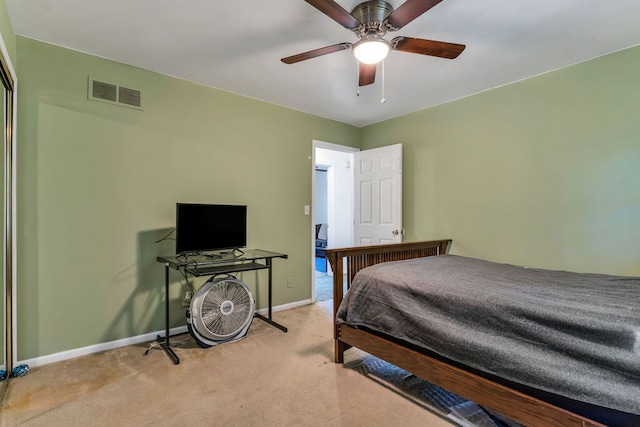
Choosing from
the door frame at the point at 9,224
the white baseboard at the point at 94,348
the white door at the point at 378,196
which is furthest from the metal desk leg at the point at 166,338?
the white door at the point at 378,196

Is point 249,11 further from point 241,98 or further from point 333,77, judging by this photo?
point 241,98

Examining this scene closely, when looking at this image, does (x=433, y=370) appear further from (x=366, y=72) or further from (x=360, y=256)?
(x=366, y=72)

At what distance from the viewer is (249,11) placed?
2012mm

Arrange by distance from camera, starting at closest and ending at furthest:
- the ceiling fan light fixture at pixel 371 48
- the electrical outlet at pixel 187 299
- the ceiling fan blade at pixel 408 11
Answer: the ceiling fan blade at pixel 408 11 → the ceiling fan light fixture at pixel 371 48 → the electrical outlet at pixel 187 299

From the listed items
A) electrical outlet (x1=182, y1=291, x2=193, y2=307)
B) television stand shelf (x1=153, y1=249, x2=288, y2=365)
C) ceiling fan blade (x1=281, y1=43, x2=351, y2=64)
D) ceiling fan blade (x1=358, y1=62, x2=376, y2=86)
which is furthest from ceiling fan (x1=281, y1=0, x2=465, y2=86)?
electrical outlet (x1=182, y1=291, x2=193, y2=307)

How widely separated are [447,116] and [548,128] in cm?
103

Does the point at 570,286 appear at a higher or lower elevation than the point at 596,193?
lower

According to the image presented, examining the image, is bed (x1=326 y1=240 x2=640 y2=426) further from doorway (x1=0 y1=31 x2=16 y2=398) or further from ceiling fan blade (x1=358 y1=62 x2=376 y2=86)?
doorway (x1=0 y1=31 x2=16 y2=398)

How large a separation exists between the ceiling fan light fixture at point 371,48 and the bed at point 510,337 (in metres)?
Result: 1.34

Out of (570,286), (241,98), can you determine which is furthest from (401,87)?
(570,286)

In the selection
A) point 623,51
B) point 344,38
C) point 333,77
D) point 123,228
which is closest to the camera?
point 344,38

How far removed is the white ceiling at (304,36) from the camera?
1.98 m

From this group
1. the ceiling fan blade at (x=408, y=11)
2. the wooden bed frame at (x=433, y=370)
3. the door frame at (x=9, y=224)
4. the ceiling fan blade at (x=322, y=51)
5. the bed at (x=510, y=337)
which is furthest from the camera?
the door frame at (x=9, y=224)

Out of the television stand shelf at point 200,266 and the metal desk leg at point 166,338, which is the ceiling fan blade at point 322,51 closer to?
the television stand shelf at point 200,266
